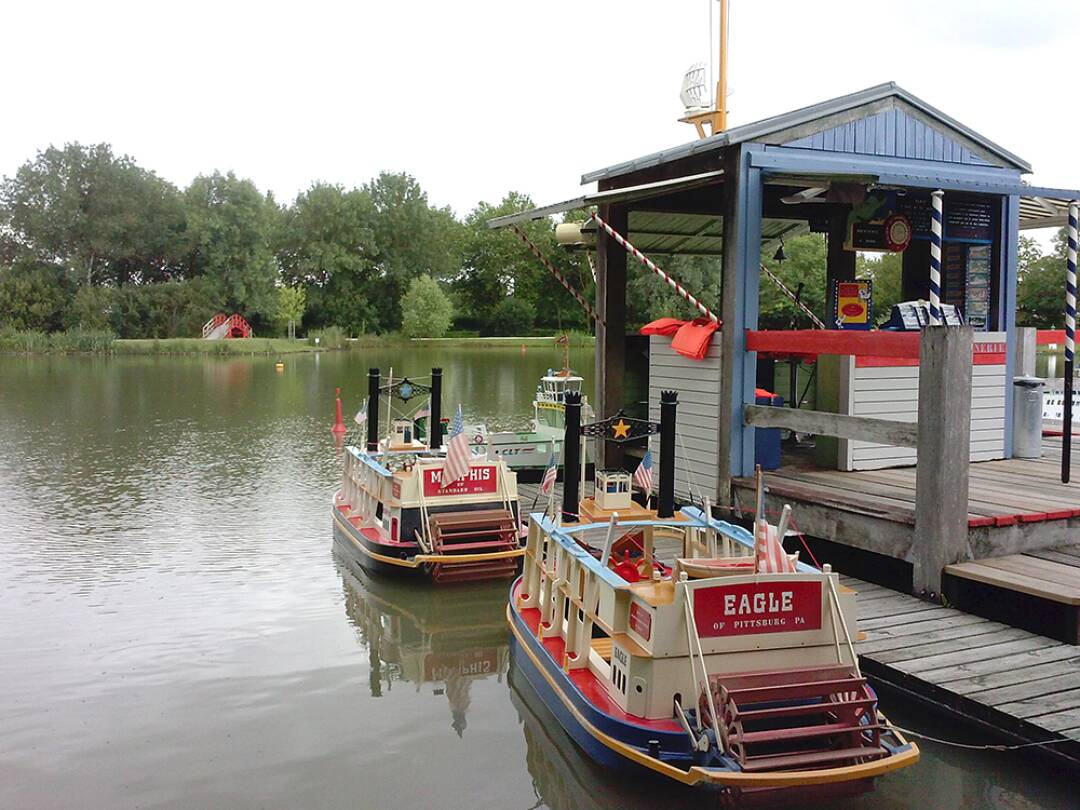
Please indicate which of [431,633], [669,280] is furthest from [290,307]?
[431,633]

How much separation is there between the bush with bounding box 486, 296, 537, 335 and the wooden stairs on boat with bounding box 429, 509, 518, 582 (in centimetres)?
7379

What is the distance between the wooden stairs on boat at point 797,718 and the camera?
252 inches

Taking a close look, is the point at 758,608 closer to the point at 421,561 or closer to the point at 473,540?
the point at 421,561

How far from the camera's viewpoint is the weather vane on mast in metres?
15.3

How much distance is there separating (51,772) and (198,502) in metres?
11.2

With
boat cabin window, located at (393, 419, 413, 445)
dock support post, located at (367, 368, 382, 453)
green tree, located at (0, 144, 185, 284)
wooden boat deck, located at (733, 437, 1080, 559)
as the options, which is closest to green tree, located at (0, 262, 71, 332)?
green tree, located at (0, 144, 185, 284)

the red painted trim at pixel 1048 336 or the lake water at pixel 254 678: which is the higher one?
the red painted trim at pixel 1048 336

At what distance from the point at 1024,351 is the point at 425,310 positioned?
68.4m

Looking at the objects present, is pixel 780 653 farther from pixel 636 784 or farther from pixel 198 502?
pixel 198 502

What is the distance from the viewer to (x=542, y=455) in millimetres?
20516

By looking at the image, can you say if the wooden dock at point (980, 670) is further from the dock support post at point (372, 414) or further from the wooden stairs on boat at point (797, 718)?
the dock support post at point (372, 414)

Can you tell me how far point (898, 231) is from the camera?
13570mm

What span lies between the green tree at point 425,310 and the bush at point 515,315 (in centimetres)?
690

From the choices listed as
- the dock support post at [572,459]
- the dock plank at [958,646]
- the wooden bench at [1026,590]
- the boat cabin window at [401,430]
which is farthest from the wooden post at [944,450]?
the boat cabin window at [401,430]
